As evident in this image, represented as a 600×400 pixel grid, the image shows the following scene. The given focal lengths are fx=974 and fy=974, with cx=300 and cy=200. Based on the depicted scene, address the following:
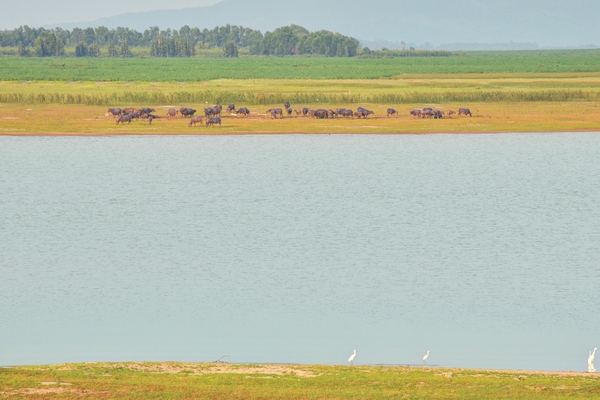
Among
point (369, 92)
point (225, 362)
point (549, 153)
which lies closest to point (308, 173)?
point (549, 153)

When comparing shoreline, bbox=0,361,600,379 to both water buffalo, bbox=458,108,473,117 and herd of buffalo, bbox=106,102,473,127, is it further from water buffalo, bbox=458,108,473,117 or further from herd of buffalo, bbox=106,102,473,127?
water buffalo, bbox=458,108,473,117

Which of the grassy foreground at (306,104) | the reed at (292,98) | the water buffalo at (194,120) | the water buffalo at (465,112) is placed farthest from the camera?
the reed at (292,98)

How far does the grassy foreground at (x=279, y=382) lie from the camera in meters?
14.0

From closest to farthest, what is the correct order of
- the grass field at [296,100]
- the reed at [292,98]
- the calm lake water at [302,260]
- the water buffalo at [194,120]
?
the calm lake water at [302,260]
the water buffalo at [194,120]
the grass field at [296,100]
the reed at [292,98]

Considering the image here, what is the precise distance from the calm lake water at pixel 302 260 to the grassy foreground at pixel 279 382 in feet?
6.56

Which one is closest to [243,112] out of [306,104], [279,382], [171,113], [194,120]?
[171,113]

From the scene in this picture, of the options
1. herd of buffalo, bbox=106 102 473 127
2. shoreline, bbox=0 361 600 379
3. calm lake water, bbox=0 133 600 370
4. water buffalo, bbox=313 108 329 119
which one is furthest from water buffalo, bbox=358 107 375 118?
shoreline, bbox=0 361 600 379

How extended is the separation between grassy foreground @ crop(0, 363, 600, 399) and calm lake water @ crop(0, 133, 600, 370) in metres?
2.00

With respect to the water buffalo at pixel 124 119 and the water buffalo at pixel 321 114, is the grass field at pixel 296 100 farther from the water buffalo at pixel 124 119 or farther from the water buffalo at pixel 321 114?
the water buffalo at pixel 321 114

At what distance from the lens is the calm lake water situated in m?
19.0

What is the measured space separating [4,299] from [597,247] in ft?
53.3

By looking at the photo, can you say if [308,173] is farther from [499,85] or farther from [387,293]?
[499,85]

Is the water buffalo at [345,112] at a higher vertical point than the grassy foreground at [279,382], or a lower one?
higher

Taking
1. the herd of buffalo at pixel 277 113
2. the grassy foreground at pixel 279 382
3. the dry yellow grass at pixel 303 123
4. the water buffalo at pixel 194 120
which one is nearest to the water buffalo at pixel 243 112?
the herd of buffalo at pixel 277 113
